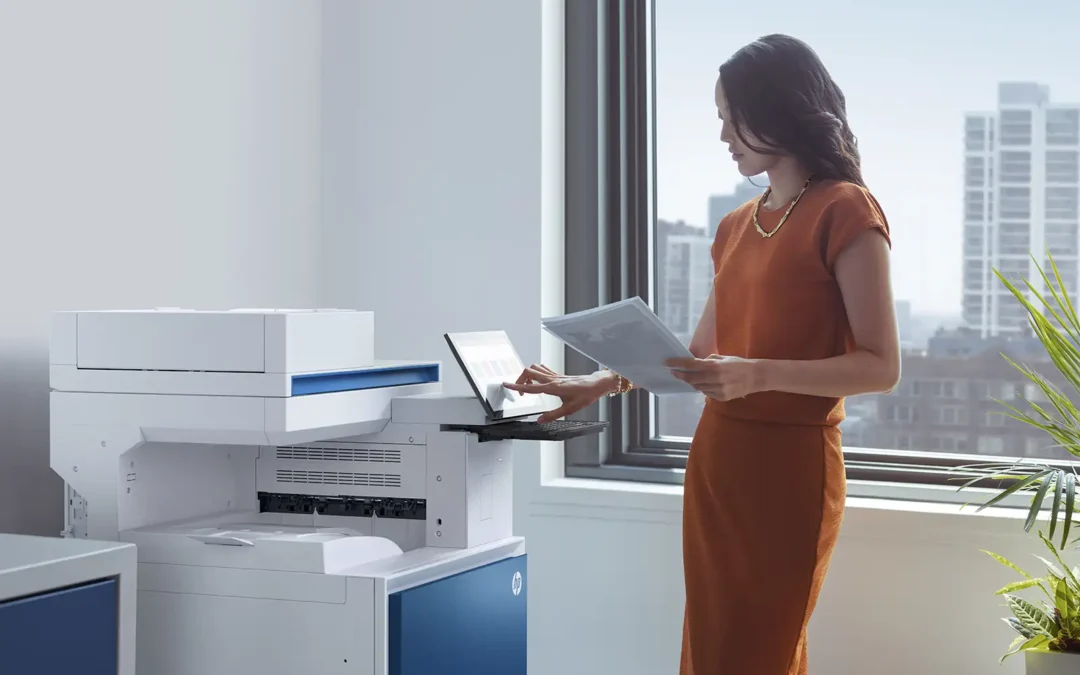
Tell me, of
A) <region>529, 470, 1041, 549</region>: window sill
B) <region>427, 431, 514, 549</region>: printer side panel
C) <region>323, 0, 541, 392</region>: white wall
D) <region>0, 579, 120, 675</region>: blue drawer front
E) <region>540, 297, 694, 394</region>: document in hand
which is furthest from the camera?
<region>323, 0, 541, 392</region>: white wall

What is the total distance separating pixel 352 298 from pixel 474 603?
4.29ft

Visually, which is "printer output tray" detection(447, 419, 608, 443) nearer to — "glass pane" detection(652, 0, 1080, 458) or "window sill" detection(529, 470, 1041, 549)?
"window sill" detection(529, 470, 1041, 549)

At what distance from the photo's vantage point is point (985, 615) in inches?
86.8

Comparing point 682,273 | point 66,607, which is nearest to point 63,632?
point 66,607

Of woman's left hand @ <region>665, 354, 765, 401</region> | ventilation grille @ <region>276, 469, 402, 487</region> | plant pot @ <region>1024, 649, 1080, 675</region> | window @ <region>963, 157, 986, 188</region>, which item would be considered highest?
window @ <region>963, 157, 986, 188</region>

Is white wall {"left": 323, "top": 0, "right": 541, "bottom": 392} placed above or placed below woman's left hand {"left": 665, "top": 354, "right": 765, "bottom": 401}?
above

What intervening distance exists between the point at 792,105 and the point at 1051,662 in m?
1.07

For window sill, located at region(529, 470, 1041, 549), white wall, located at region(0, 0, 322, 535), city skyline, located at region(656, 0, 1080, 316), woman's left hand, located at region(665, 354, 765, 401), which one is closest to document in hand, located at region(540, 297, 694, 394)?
woman's left hand, located at region(665, 354, 765, 401)

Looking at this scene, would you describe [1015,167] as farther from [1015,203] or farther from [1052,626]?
[1052,626]

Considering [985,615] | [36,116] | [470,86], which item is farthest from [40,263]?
[985,615]

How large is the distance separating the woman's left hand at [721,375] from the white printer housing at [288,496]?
40 centimetres

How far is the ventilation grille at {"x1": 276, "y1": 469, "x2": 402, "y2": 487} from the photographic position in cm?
183

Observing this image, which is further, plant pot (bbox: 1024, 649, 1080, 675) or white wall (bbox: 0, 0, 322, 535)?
white wall (bbox: 0, 0, 322, 535)

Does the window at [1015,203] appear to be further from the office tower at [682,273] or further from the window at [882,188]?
the office tower at [682,273]
